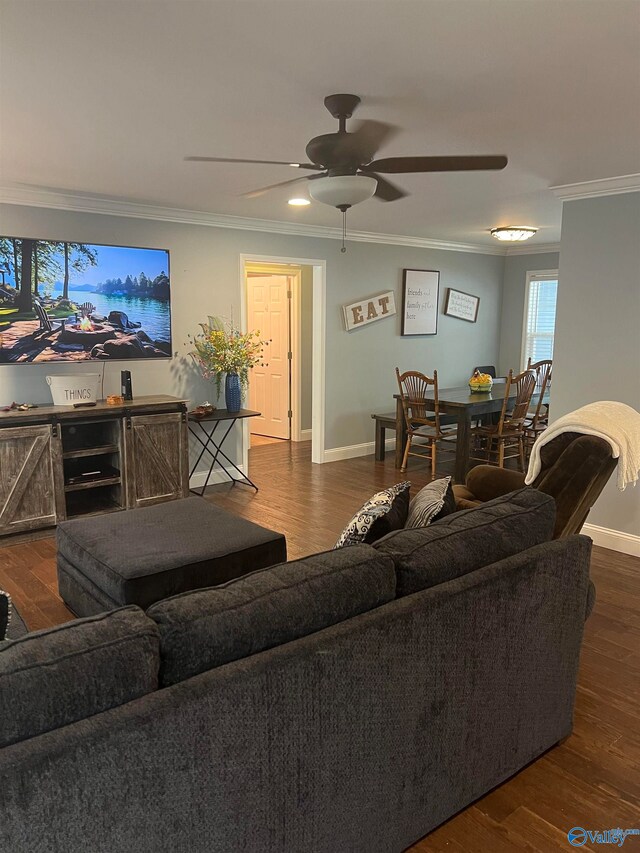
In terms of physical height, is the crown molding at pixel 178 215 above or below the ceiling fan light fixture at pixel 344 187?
above

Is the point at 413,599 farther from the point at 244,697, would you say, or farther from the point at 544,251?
the point at 544,251

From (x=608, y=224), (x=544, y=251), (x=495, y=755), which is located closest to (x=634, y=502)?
(x=608, y=224)

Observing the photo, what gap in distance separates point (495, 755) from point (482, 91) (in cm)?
241

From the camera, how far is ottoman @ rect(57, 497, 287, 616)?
2.63 meters

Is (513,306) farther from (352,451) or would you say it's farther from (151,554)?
(151,554)

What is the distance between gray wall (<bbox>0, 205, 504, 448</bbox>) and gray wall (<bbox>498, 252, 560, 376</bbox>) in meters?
0.11

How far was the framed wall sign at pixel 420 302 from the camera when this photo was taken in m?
7.17

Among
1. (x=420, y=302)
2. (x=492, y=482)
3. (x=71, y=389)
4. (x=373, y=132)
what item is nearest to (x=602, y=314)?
(x=492, y=482)

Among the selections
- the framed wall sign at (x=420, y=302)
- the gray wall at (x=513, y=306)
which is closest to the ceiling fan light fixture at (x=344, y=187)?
the framed wall sign at (x=420, y=302)

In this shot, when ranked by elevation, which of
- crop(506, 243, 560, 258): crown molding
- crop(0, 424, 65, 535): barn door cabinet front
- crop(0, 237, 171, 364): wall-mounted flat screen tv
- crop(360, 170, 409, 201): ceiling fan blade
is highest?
crop(506, 243, 560, 258): crown molding

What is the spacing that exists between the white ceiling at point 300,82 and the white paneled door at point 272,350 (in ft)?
12.1

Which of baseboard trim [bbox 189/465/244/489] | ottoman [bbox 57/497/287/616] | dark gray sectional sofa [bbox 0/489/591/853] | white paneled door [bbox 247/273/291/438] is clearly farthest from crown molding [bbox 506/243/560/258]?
dark gray sectional sofa [bbox 0/489/591/853]

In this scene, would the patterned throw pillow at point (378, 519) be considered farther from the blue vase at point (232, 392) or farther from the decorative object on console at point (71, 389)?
the blue vase at point (232, 392)

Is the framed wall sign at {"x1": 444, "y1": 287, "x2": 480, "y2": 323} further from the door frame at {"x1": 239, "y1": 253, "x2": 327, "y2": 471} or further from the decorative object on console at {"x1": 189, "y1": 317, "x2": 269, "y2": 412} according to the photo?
the decorative object on console at {"x1": 189, "y1": 317, "x2": 269, "y2": 412}
